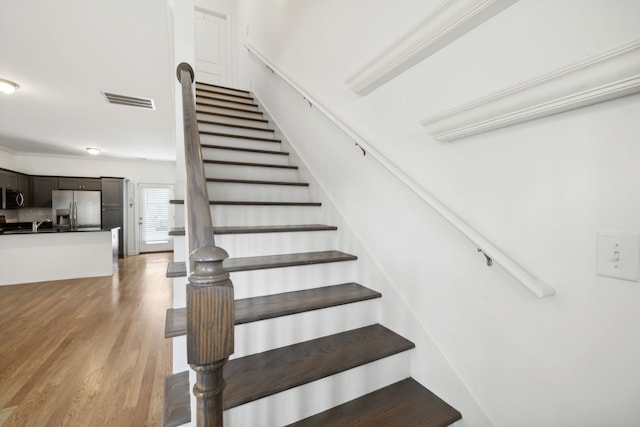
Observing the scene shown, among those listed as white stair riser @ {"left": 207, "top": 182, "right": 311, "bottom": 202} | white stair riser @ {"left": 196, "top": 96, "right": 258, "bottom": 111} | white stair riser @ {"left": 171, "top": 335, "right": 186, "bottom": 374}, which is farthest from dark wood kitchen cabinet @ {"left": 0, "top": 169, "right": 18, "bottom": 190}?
white stair riser @ {"left": 171, "top": 335, "right": 186, "bottom": 374}

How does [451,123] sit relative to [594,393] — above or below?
above

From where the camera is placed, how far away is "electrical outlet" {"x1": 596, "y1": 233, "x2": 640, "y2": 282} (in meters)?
0.72

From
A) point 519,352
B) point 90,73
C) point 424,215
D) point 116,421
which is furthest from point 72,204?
point 519,352

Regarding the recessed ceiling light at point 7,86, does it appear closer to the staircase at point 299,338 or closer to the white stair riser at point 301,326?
the staircase at point 299,338

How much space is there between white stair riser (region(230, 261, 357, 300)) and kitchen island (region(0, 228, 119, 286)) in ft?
17.0

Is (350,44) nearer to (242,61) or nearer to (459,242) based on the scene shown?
(459,242)

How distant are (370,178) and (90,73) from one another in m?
3.38

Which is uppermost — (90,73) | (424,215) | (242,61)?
(242,61)

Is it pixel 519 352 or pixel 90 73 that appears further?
pixel 90 73

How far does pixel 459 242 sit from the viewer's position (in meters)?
1.20

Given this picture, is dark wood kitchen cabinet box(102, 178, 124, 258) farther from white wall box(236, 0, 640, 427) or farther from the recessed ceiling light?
white wall box(236, 0, 640, 427)

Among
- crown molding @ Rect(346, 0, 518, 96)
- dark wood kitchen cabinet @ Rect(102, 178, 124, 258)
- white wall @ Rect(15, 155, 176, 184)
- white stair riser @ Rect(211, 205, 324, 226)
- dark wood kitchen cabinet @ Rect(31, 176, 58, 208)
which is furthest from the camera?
dark wood kitchen cabinet @ Rect(102, 178, 124, 258)

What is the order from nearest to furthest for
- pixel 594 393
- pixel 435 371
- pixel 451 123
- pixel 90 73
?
pixel 594 393, pixel 451 123, pixel 435 371, pixel 90 73

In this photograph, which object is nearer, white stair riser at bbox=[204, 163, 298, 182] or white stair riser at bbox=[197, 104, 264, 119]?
white stair riser at bbox=[204, 163, 298, 182]
